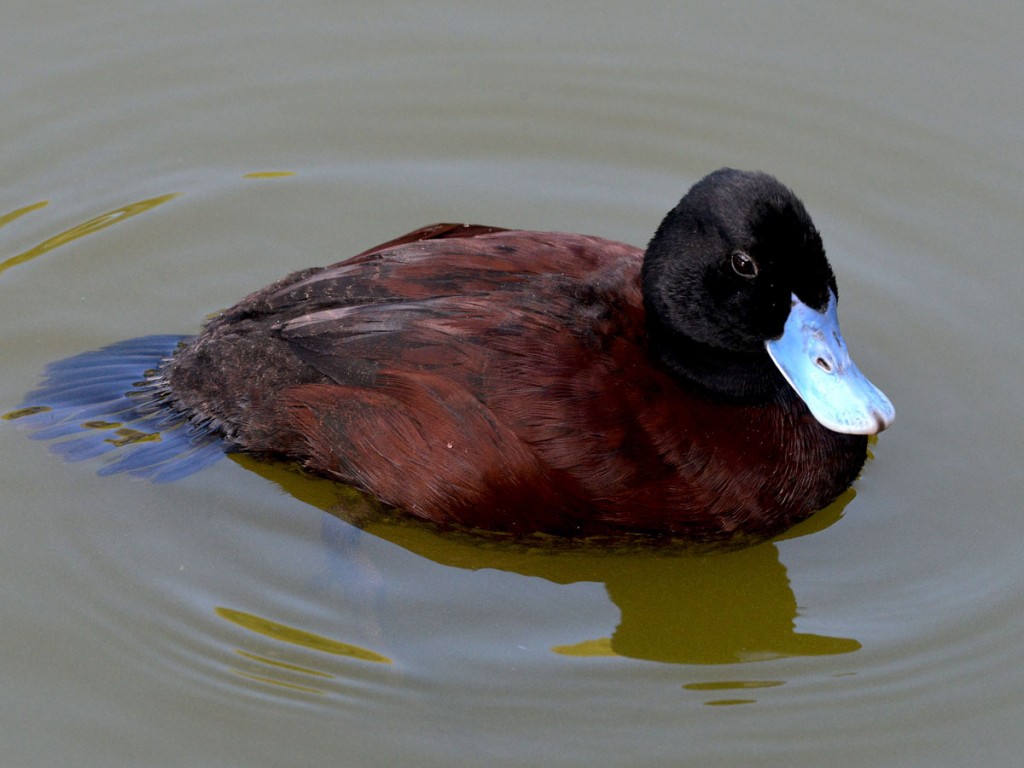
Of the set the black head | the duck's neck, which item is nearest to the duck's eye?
the black head

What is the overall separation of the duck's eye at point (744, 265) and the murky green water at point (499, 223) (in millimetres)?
1002

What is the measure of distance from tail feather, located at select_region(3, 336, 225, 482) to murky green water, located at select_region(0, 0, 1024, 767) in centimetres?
10

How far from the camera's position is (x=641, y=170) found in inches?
268

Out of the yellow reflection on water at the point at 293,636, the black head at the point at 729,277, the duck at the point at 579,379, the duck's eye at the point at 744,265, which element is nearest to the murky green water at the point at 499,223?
the yellow reflection on water at the point at 293,636

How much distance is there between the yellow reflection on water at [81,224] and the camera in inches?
247

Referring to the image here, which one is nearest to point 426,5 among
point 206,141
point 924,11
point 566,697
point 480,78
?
point 480,78

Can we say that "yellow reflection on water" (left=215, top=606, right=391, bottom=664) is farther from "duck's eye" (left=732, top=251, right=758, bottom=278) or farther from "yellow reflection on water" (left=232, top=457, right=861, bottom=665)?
"duck's eye" (left=732, top=251, right=758, bottom=278)

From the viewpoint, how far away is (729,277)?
481cm

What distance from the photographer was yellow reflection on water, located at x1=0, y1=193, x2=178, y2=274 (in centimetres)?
627

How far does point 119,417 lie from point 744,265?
7.64 ft

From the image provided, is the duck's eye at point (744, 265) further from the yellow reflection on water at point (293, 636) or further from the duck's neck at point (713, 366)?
the yellow reflection on water at point (293, 636)

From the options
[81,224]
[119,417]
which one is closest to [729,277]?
[119,417]

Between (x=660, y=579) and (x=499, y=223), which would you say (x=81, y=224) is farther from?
(x=660, y=579)

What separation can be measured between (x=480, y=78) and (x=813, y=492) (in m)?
3.12
